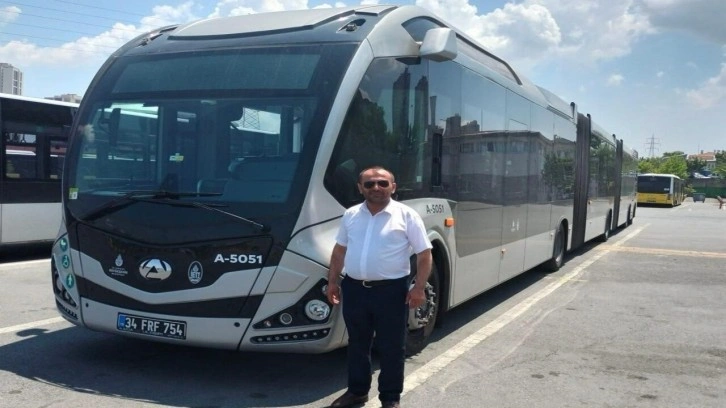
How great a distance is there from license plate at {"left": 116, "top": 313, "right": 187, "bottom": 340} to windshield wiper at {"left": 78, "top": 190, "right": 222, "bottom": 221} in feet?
2.71

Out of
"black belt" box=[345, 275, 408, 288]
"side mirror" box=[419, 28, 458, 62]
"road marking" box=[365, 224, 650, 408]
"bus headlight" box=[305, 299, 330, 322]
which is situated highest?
"side mirror" box=[419, 28, 458, 62]

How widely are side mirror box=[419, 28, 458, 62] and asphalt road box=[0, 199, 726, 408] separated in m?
2.68

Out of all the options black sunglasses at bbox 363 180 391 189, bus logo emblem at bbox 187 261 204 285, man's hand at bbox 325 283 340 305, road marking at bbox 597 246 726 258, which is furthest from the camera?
road marking at bbox 597 246 726 258

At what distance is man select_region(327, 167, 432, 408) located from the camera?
15.3ft

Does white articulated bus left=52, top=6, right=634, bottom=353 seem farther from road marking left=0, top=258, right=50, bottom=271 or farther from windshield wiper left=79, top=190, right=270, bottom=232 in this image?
road marking left=0, top=258, right=50, bottom=271

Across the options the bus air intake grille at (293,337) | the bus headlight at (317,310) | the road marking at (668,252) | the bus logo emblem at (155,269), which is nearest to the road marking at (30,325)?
Answer: the bus logo emblem at (155,269)

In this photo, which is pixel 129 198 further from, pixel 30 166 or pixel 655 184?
pixel 655 184

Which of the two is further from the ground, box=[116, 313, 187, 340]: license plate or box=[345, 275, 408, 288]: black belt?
box=[345, 275, 408, 288]: black belt

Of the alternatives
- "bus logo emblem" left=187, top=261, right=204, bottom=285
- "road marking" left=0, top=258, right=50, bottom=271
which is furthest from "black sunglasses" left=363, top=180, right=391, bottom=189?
"road marking" left=0, top=258, right=50, bottom=271

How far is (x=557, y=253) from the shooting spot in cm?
1334

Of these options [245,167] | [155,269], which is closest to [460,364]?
[245,167]

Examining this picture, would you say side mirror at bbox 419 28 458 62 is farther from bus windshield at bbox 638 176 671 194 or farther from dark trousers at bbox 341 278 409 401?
bus windshield at bbox 638 176 671 194

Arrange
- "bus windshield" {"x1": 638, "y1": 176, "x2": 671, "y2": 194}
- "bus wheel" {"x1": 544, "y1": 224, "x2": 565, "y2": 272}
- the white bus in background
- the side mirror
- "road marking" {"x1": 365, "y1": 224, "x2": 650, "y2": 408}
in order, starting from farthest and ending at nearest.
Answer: "bus windshield" {"x1": 638, "y1": 176, "x2": 671, "y2": 194} → "bus wheel" {"x1": 544, "y1": 224, "x2": 565, "y2": 272} → the white bus in background → the side mirror → "road marking" {"x1": 365, "y1": 224, "x2": 650, "y2": 408}

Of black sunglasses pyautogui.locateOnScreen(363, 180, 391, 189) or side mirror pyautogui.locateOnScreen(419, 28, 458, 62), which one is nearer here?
black sunglasses pyautogui.locateOnScreen(363, 180, 391, 189)
